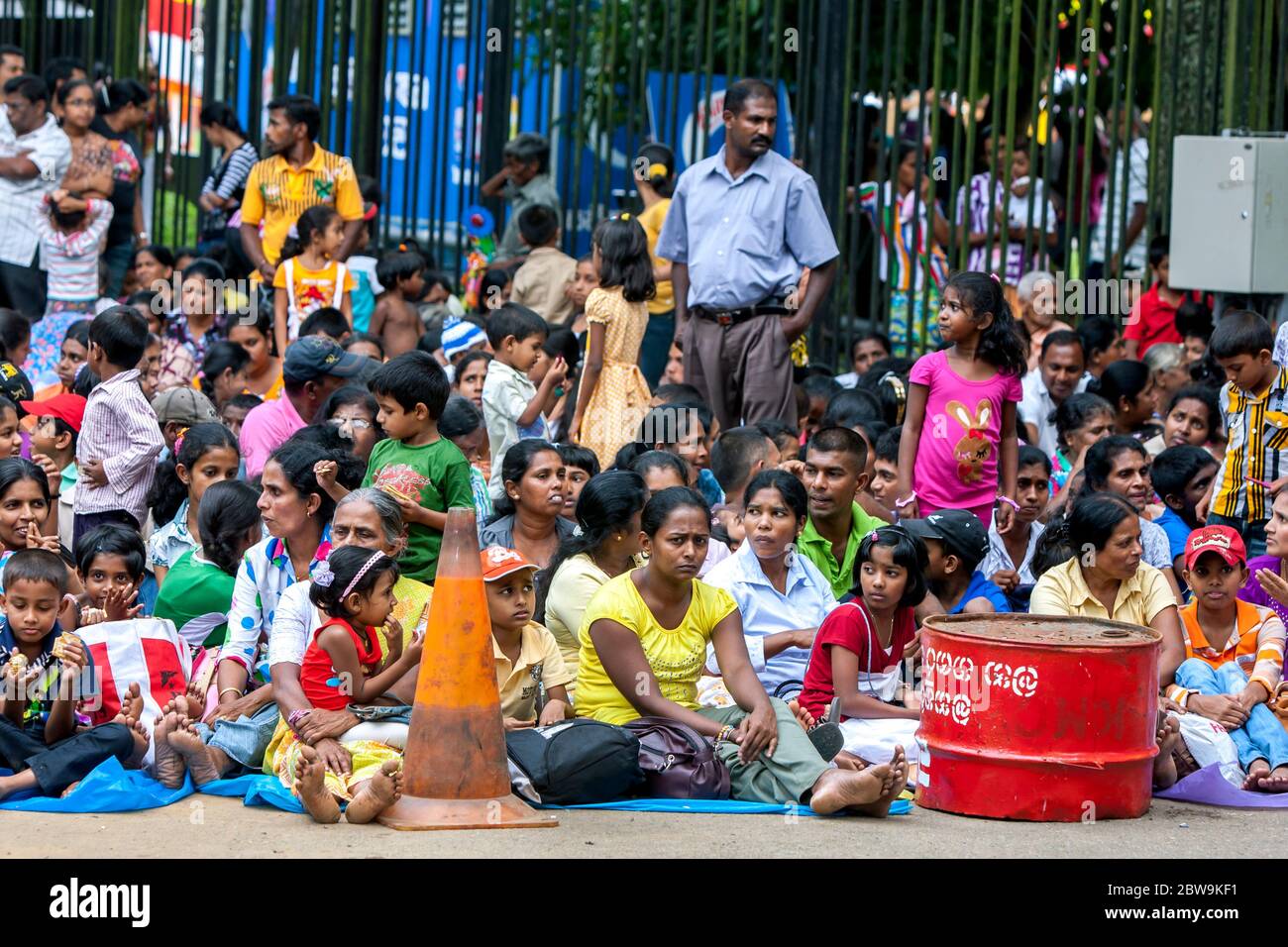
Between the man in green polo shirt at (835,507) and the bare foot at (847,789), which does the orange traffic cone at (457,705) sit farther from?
the man in green polo shirt at (835,507)

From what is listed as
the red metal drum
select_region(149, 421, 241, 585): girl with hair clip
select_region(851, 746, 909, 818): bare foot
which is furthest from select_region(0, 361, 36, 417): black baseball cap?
the red metal drum

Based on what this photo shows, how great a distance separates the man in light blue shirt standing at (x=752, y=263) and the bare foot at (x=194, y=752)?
410 cm

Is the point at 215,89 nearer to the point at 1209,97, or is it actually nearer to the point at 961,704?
the point at 1209,97

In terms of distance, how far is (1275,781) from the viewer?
657cm

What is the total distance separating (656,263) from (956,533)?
15.0ft

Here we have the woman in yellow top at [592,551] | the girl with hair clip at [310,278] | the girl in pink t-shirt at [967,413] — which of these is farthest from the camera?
the girl with hair clip at [310,278]

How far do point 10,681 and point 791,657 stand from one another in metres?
2.85

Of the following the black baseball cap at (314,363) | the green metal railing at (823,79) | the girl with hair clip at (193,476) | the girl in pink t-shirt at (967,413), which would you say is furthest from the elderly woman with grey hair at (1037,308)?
the girl with hair clip at (193,476)

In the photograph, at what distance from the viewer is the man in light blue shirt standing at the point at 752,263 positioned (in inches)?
380

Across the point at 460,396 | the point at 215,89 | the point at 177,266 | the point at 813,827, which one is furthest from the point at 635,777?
the point at 215,89

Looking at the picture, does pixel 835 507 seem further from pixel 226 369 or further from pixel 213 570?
pixel 226 369

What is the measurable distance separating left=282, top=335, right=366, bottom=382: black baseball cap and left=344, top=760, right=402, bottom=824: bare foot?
10.4 feet

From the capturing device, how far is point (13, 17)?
1573 centimetres

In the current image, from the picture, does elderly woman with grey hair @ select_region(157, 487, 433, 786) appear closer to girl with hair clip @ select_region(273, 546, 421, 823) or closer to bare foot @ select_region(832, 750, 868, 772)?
girl with hair clip @ select_region(273, 546, 421, 823)
